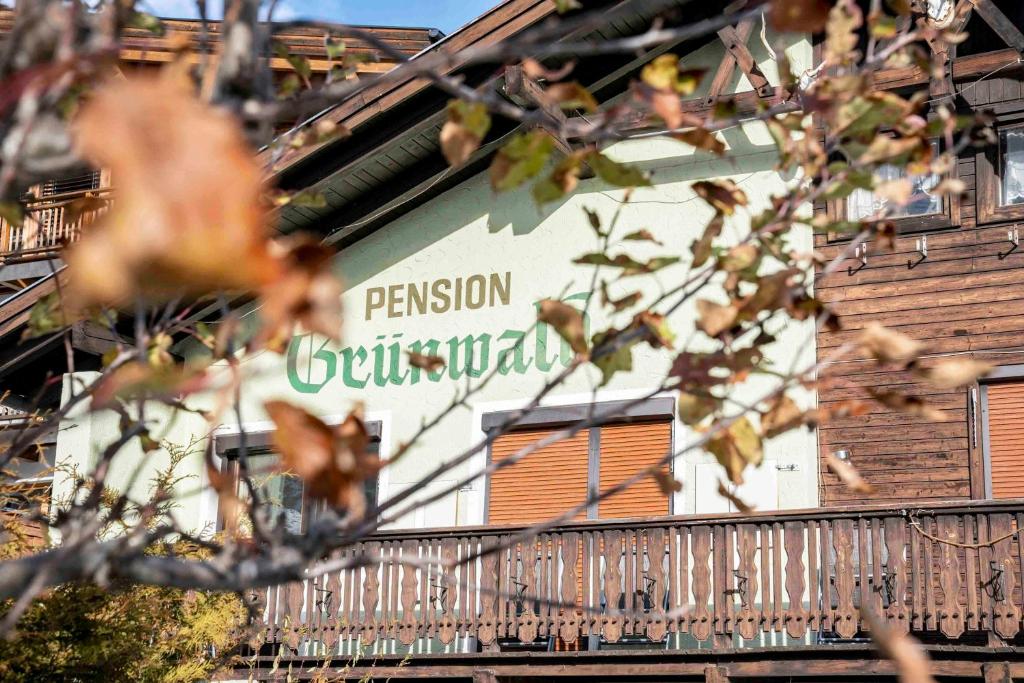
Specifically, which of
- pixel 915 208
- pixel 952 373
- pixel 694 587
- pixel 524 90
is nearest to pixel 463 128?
pixel 952 373

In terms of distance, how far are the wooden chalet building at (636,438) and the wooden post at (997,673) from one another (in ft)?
0.07

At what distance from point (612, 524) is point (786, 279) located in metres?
7.78

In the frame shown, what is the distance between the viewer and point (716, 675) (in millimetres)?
9734

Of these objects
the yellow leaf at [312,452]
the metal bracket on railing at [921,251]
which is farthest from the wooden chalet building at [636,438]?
the yellow leaf at [312,452]

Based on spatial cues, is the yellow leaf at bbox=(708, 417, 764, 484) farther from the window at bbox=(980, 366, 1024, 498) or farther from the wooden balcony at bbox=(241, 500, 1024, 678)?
the window at bbox=(980, 366, 1024, 498)

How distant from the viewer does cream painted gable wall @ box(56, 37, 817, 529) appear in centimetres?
1121

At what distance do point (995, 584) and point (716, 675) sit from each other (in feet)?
6.88

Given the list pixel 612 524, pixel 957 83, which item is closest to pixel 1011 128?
pixel 957 83

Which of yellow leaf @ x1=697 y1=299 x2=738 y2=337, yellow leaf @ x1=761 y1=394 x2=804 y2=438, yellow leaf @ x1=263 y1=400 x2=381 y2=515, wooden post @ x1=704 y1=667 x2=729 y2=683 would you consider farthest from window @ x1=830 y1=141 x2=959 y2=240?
yellow leaf @ x1=263 y1=400 x2=381 y2=515

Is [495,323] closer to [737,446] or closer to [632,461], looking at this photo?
[632,461]

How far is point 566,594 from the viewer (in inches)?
409

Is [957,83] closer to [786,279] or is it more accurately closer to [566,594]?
[566,594]

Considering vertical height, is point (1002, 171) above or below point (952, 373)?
above

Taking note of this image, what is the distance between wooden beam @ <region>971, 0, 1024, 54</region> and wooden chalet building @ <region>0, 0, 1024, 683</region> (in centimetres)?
2
